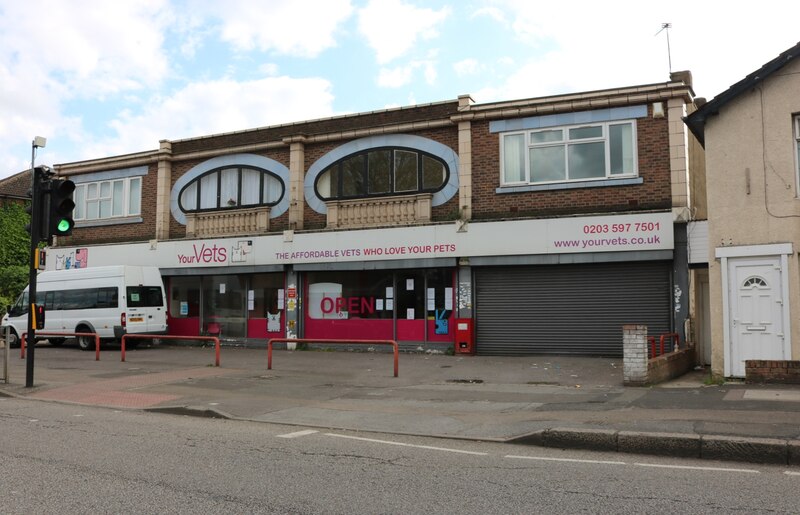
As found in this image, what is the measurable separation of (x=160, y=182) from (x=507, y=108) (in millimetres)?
12470

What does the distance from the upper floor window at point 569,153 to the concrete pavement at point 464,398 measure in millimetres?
4787

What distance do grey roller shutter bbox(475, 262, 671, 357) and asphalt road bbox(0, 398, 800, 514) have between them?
33.2 feet

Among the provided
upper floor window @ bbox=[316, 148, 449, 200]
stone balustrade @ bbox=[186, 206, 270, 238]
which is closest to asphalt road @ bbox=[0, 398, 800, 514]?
upper floor window @ bbox=[316, 148, 449, 200]

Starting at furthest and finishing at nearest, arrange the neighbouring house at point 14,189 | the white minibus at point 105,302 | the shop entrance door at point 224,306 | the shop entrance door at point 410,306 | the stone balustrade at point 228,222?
1. the neighbouring house at point 14,189
2. the shop entrance door at point 224,306
3. the stone balustrade at point 228,222
4. the white minibus at point 105,302
5. the shop entrance door at point 410,306

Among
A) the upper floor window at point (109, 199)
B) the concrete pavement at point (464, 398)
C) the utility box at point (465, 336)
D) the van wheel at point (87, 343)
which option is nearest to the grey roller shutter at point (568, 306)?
the utility box at point (465, 336)

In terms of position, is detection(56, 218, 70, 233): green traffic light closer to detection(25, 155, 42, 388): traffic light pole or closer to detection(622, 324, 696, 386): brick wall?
detection(25, 155, 42, 388): traffic light pole

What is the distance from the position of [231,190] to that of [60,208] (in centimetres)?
1037

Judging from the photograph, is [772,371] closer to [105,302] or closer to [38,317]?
[38,317]

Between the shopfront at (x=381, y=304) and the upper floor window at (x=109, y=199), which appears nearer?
the shopfront at (x=381, y=304)

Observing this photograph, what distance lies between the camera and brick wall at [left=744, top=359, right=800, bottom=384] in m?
11.0

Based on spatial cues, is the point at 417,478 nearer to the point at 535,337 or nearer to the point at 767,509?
the point at 767,509

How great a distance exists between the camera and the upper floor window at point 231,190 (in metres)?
21.6

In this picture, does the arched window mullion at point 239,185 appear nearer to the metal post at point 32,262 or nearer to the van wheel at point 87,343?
the van wheel at point 87,343

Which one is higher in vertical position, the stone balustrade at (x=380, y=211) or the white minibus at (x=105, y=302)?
the stone balustrade at (x=380, y=211)
